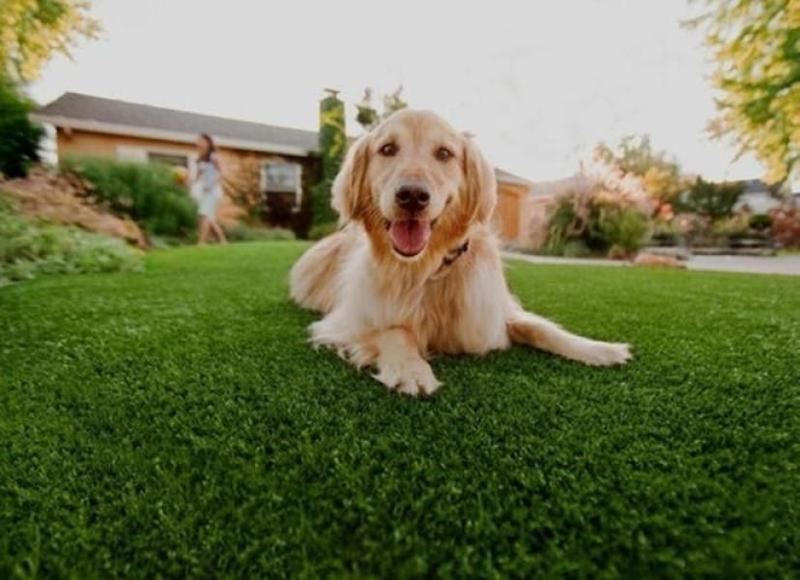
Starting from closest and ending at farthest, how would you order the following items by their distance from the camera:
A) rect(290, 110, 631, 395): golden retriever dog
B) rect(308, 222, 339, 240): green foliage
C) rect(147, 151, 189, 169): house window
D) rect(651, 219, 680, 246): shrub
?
rect(290, 110, 631, 395): golden retriever dog
rect(308, 222, 339, 240): green foliage
rect(147, 151, 189, 169): house window
rect(651, 219, 680, 246): shrub

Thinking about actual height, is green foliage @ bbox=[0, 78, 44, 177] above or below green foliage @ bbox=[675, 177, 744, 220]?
below

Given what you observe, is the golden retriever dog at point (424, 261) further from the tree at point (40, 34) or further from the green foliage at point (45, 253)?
the tree at point (40, 34)

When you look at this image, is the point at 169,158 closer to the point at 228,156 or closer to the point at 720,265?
the point at 228,156

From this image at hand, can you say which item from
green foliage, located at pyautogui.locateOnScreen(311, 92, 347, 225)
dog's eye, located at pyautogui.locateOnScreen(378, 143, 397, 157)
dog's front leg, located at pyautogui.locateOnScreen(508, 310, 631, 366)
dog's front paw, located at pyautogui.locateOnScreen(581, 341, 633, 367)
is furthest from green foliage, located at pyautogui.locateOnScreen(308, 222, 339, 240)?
dog's front paw, located at pyautogui.locateOnScreen(581, 341, 633, 367)

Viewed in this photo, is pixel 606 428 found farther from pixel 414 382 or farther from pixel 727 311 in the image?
pixel 727 311

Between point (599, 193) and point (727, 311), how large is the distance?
11.3 meters

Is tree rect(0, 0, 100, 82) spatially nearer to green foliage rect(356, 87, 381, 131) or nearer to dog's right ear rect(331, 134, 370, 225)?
green foliage rect(356, 87, 381, 131)

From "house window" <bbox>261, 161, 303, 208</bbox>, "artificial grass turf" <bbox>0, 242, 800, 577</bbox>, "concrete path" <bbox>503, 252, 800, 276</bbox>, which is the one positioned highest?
"house window" <bbox>261, 161, 303, 208</bbox>

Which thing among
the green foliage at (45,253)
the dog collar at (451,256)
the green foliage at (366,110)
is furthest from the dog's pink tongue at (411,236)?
the green foliage at (366,110)

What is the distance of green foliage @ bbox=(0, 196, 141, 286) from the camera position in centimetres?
452

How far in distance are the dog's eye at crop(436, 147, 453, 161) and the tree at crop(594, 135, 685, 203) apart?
22.5 metres

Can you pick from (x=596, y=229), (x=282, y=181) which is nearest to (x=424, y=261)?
(x=596, y=229)

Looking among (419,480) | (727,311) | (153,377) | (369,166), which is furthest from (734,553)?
(727,311)

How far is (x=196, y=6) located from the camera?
35.3 feet
